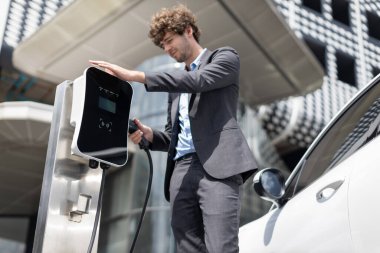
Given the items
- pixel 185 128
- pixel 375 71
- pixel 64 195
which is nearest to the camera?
pixel 64 195

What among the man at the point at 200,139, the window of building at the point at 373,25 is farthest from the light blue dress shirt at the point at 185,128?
the window of building at the point at 373,25

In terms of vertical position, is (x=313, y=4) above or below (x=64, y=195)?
above

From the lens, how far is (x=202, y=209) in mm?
1603

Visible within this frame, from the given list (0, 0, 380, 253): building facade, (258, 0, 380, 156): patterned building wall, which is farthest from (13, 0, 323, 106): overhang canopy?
(258, 0, 380, 156): patterned building wall

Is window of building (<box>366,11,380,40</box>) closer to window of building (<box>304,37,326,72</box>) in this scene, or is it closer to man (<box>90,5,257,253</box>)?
window of building (<box>304,37,326,72</box>)

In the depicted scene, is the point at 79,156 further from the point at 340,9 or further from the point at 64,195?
the point at 340,9

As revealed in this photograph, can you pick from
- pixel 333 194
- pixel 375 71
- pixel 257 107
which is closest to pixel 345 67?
pixel 375 71

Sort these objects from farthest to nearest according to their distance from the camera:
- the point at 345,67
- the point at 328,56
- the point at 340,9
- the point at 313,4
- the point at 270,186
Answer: the point at 340,9 < the point at 313,4 < the point at 345,67 < the point at 328,56 < the point at 270,186

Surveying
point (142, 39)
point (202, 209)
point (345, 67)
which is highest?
point (345, 67)

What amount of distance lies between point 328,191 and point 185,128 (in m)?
0.60

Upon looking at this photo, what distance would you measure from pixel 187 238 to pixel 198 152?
0.31 m

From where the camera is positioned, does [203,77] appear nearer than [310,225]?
No

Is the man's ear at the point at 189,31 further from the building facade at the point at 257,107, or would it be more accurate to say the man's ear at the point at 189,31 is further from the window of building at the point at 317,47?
the window of building at the point at 317,47

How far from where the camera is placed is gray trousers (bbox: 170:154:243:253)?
1537 millimetres
